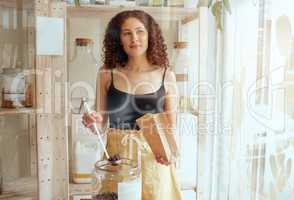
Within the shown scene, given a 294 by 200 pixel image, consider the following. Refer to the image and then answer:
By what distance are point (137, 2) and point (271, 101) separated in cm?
65

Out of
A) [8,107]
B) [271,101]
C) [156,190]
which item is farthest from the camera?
[271,101]

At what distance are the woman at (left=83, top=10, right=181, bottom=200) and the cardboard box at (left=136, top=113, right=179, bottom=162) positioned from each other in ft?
0.07

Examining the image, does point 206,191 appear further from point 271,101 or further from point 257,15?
point 257,15

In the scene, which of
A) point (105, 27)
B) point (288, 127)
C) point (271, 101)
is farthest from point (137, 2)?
point (288, 127)

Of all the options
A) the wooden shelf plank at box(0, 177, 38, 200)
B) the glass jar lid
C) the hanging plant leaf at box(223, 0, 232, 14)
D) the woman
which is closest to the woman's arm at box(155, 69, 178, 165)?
the woman

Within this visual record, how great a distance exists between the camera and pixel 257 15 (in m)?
1.38

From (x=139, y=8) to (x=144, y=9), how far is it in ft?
0.06

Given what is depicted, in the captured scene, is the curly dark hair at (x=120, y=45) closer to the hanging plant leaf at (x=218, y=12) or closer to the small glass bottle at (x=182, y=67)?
the small glass bottle at (x=182, y=67)

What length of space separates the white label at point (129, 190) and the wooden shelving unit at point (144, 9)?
0.57 metres

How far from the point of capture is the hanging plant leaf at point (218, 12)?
1.32 meters

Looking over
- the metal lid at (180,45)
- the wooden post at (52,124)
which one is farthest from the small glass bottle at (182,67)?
the wooden post at (52,124)

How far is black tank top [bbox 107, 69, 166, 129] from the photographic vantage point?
1241 millimetres

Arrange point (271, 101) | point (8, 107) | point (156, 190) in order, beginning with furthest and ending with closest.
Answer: point (271, 101) < point (156, 190) < point (8, 107)

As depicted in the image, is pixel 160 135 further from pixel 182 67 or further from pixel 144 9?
pixel 144 9
